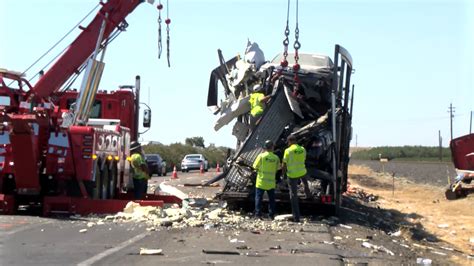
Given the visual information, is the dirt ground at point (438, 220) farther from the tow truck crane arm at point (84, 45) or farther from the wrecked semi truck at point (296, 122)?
the tow truck crane arm at point (84, 45)

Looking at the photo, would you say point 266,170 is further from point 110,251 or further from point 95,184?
point 110,251

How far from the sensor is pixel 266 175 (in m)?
13.8

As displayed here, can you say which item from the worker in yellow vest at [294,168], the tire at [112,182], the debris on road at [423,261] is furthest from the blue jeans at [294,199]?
the tire at [112,182]

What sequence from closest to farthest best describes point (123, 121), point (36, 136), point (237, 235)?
point (237, 235) → point (36, 136) → point (123, 121)

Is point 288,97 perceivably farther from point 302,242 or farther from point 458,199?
point 458,199

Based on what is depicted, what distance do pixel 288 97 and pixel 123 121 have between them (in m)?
5.82

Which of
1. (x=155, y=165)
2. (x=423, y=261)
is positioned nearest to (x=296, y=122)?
(x=423, y=261)

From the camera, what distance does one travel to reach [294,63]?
611 inches

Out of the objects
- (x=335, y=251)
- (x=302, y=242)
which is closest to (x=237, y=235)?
(x=302, y=242)

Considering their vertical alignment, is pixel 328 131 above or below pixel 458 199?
above

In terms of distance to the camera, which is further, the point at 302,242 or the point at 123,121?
the point at 123,121

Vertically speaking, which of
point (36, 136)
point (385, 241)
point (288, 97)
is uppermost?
point (288, 97)

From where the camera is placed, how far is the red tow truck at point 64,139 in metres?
13.8

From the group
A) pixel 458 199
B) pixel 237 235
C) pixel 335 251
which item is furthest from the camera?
pixel 458 199
